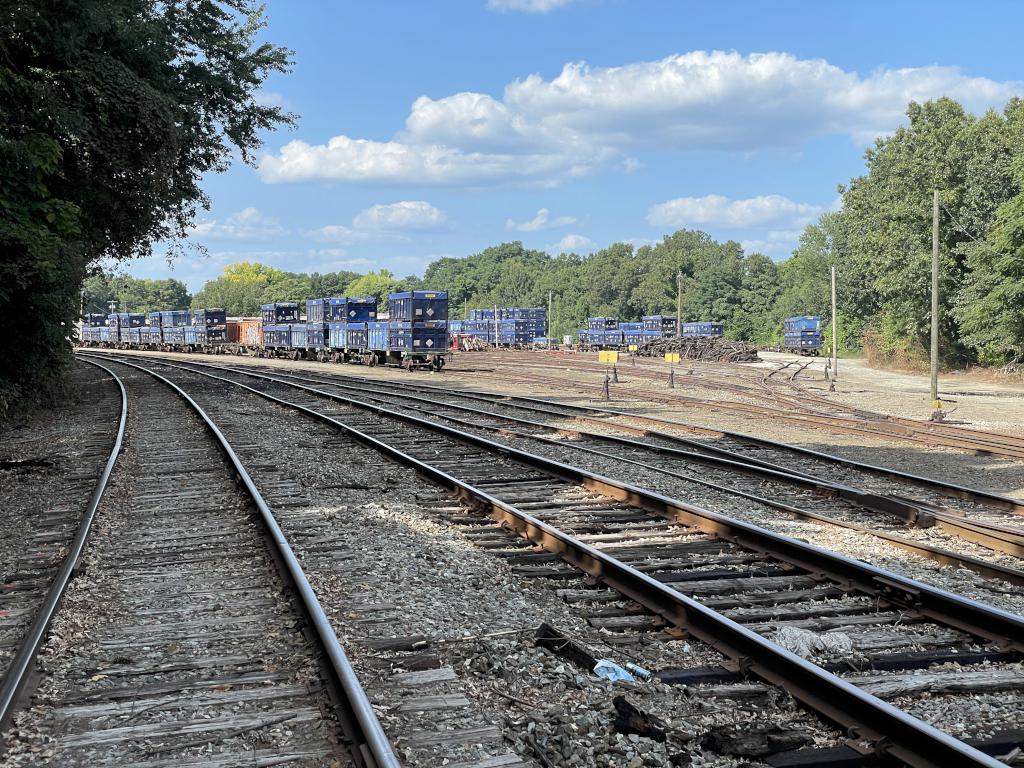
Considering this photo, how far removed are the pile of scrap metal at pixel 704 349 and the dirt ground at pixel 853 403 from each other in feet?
41.4

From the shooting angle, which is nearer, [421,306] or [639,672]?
[639,672]

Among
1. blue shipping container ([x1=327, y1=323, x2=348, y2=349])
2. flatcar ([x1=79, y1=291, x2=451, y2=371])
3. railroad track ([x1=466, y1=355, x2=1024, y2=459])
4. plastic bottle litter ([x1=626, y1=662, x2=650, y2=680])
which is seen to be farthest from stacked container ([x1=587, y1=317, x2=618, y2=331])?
plastic bottle litter ([x1=626, y1=662, x2=650, y2=680])

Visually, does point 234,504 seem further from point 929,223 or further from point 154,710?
point 929,223

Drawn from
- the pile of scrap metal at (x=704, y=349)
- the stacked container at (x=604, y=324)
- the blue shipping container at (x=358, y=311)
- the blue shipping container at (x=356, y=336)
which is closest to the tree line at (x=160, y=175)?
the pile of scrap metal at (x=704, y=349)

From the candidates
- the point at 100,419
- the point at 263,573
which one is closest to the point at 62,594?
the point at 263,573

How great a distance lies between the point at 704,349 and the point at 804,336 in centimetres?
1796

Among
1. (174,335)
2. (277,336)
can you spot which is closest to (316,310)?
(277,336)

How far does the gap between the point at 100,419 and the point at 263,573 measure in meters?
14.8

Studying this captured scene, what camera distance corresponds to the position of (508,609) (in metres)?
6.39

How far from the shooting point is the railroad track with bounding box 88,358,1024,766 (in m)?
4.42

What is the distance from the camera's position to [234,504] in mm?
10062

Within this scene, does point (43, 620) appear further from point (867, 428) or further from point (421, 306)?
point (421, 306)

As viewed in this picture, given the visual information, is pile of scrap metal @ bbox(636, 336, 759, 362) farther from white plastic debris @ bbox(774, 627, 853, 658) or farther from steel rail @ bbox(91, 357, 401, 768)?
white plastic debris @ bbox(774, 627, 853, 658)

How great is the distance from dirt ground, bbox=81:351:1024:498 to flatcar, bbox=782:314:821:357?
28.1 m
